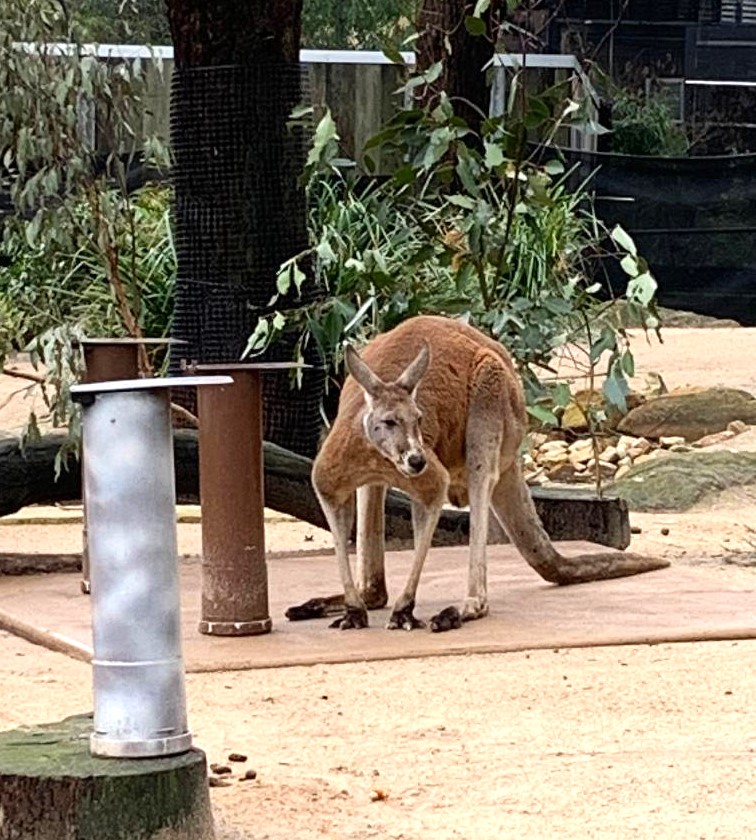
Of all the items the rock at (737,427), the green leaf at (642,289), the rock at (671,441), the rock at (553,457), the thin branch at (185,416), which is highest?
the green leaf at (642,289)

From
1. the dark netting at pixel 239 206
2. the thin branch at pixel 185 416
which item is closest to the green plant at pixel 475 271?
the dark netting at pixel 239 206

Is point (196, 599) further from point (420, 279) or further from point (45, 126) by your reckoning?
point (420, 279)

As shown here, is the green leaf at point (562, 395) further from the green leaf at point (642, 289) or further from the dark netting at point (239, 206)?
the dark netting at point (239, 206)

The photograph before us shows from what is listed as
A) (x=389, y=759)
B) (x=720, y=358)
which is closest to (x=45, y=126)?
(x=389, y=759)

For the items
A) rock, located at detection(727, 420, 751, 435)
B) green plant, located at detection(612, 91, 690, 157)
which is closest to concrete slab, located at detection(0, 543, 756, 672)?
rock, located at detection(727, 420, 751, 435)

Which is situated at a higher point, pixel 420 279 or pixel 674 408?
pixel 420 279

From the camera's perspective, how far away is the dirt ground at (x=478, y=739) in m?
4.17

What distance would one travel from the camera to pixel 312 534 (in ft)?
31.3

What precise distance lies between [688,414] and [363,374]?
281 inches

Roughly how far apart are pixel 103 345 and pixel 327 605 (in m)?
1.25

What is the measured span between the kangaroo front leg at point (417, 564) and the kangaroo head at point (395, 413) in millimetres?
253

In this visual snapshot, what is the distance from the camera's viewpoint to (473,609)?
670 cm

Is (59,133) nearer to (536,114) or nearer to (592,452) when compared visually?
(536,114)

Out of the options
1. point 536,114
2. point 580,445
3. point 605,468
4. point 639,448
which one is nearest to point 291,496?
point 536,114
